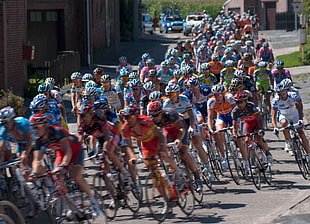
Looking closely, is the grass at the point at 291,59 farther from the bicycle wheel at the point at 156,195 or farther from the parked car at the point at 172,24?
the parked car at the point at 172,24

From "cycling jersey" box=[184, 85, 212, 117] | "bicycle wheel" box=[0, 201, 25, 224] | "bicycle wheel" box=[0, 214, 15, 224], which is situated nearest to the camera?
"bicycle wheel" box=[0, 214, 15, 224]

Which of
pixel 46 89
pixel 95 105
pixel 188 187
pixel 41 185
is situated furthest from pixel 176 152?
pixel 46 89

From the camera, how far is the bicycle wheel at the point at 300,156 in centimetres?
1319

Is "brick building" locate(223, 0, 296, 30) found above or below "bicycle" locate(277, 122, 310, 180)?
above

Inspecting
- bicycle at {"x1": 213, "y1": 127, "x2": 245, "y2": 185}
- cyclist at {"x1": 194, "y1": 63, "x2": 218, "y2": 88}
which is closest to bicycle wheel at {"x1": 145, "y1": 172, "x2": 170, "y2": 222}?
bicycle at {"x1": 213, "y1": 127, "x2": 245, "y2": 185}

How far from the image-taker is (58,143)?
9875 mm

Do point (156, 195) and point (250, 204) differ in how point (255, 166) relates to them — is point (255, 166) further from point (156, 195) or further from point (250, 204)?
point (156, 195)

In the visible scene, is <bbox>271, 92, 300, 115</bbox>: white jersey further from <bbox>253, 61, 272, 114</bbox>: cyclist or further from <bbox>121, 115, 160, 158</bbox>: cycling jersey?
<bbox>253, 61, 272, 114</bbox>: cyclist

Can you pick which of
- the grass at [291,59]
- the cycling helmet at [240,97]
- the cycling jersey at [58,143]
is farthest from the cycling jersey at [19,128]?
the grass at [291,59]

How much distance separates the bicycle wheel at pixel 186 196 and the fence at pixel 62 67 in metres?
17.1

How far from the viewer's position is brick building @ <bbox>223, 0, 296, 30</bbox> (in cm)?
6569

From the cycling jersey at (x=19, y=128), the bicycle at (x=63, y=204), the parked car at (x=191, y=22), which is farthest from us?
the parked car at (x=191, y=22)

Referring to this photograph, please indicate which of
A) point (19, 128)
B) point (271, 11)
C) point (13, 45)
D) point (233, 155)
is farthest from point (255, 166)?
point (271, 11)

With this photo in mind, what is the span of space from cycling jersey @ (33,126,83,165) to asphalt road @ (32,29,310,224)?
132 cm
